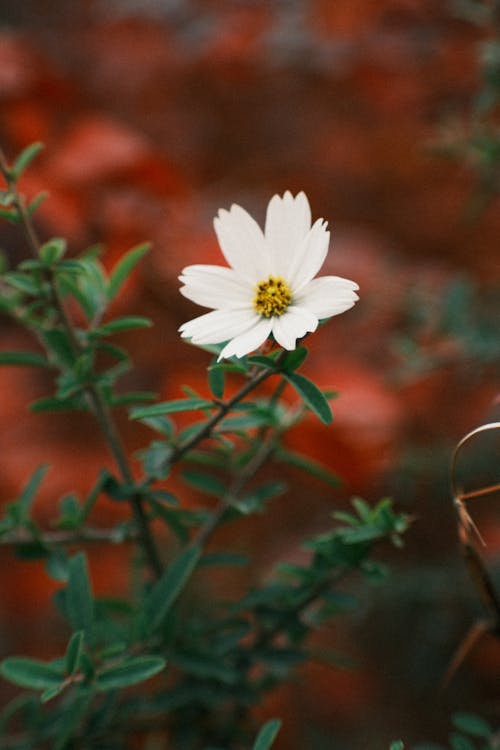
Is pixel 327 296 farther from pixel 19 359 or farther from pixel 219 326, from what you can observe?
pixel 19 359

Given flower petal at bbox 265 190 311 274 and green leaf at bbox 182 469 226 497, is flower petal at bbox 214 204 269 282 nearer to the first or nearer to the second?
flower petal at bbox 265 190 311 274

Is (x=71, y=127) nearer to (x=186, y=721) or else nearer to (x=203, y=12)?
(x=203, y=12)

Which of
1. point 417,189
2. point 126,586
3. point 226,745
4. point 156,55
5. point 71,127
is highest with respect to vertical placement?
point 156,55

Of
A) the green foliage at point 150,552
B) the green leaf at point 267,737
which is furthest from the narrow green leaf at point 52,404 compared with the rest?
the green leaf at point 267,737

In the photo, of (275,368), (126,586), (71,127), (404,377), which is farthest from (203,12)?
(275,368)

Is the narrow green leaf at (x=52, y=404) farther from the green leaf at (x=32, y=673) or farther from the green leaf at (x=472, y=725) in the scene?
the green leaf at (x=472, y=725)

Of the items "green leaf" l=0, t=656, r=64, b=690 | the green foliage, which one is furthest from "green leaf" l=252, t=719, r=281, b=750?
"green leaf" l=0, t=656, r=64, b=690

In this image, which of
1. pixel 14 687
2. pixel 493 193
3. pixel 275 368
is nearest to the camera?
pixel 275 368
